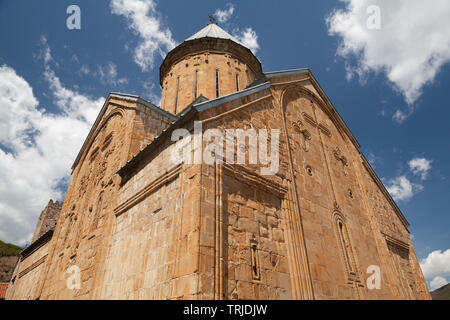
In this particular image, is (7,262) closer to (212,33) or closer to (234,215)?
(212,33)

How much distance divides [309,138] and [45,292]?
982 centimetres

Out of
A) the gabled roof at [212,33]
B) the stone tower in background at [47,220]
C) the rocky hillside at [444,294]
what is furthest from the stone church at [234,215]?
the rocky hillside at [444,294]

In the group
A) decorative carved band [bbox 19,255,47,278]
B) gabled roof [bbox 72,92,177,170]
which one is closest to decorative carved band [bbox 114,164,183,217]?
gabled roof [bbox 72,92,177,170]

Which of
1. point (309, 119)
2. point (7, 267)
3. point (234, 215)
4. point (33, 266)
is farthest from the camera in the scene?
point (7, 267)

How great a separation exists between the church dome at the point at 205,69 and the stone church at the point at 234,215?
3.51m

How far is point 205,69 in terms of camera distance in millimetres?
12773

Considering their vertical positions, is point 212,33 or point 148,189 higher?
point 212,33

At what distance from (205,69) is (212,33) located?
300 centimetres

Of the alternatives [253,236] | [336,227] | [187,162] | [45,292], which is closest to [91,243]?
[45,292]

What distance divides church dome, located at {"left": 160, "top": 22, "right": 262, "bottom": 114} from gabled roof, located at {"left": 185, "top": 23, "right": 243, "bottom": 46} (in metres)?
0.05

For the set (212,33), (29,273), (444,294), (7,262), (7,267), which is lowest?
(29,273)

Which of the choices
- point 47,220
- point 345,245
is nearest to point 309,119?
point 345,245
